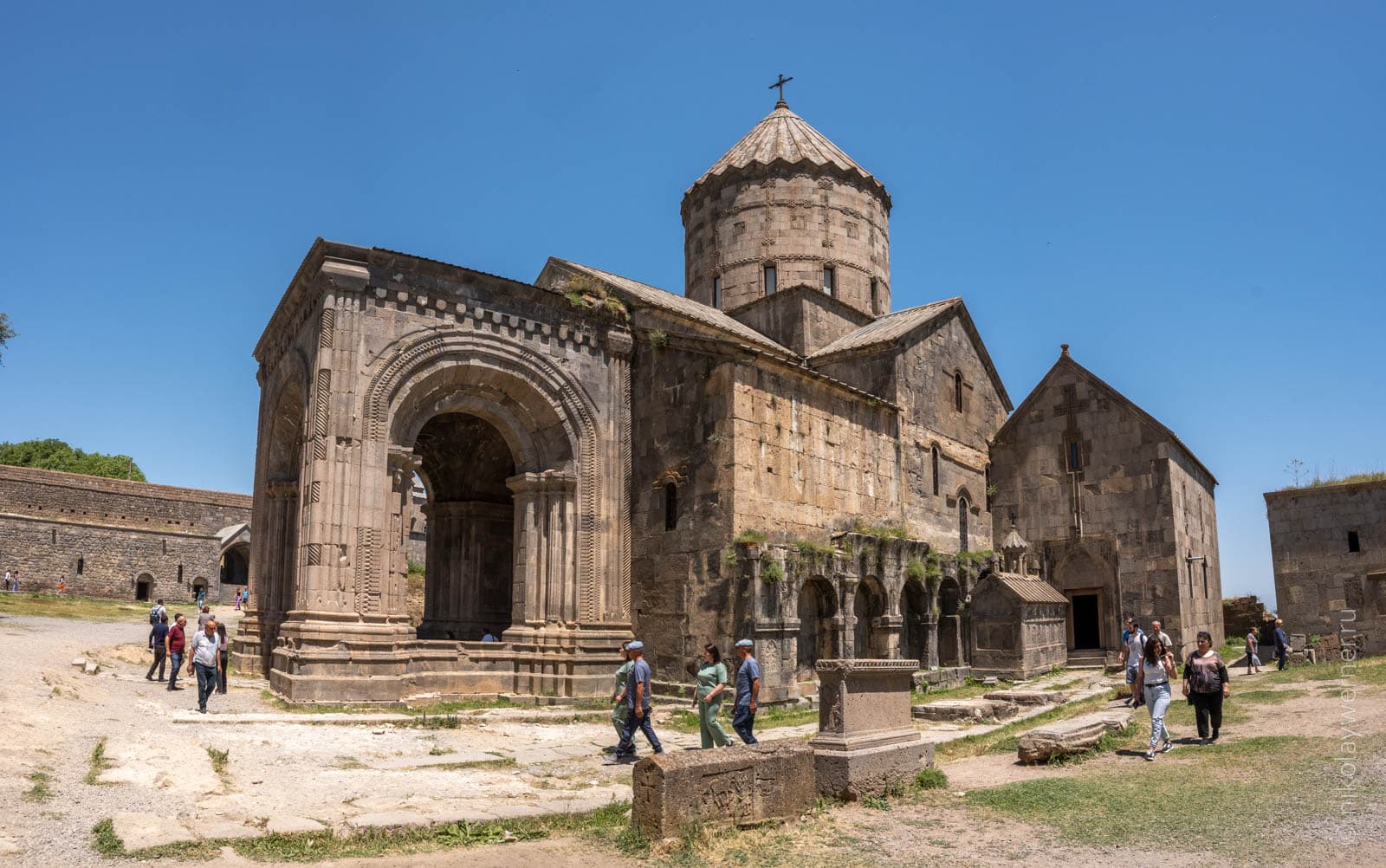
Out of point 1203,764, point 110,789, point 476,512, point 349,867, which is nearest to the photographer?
point 349,867

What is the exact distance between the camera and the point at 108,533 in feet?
116

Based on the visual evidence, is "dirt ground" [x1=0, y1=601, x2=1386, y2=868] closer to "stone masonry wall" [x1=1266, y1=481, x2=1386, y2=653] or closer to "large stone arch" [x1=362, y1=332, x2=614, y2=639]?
"large stone arch" [x1=362, y1=332, x2=614, y2=639]

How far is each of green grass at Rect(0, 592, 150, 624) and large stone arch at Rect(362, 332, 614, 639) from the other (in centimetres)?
1693

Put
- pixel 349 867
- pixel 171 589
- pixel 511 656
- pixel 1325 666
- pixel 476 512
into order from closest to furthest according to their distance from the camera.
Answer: pixel 349 867 → pixel 511 656 → pixel 1325 666 → pixel 476 512 → pixel 171 589

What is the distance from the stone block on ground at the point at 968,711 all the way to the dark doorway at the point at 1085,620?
9.73 m

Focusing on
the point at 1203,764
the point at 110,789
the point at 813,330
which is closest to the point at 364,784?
the point at 110,789

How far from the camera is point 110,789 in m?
6.77

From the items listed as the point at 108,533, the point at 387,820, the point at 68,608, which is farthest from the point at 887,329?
the point at 108,533

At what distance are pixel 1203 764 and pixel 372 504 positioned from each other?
10682mm

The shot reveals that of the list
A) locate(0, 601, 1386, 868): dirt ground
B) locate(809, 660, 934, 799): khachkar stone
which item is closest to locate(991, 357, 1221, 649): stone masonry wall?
locate(0, 601, 1386, 868): dirt ground

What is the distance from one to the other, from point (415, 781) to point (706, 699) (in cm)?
275

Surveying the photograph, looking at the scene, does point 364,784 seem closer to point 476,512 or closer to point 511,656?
point 511,656

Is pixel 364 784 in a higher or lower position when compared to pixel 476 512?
lower

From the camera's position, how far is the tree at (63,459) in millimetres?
48938
